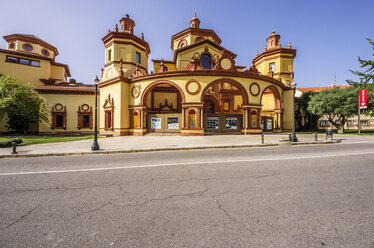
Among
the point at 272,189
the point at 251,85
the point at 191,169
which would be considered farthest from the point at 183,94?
the point at 272,189

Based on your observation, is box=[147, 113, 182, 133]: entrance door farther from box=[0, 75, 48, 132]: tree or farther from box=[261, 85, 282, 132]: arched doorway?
box=[0, 75, 48, 132]: tree

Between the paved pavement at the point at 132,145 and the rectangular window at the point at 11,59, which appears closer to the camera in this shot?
the paved pavement at the point at 132,145

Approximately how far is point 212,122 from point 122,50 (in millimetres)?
17125

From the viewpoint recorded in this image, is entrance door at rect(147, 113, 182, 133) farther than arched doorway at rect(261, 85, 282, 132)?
No

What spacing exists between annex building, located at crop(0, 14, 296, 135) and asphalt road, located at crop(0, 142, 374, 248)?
13.4 meters

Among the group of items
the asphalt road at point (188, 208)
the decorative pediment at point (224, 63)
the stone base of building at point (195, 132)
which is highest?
the decorative pediment at point (224, 63)

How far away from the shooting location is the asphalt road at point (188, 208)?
219cm

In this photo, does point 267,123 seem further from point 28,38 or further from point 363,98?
point 28,38

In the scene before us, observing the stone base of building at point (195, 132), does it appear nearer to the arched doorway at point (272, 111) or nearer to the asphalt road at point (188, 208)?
the arched doorway at point (272, 111)

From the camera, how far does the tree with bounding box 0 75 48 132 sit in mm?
19406

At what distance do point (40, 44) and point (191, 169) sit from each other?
125 ft

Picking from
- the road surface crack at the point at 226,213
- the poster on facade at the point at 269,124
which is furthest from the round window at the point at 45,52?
the poster on facade at the point at 269,124

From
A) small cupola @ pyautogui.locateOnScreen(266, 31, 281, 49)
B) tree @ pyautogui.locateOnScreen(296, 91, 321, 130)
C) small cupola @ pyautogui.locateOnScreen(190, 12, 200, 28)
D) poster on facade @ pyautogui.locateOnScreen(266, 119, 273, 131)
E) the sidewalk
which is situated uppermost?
small cupola @ pyautogui.locateOnScreen(190, 12, 200, 28)

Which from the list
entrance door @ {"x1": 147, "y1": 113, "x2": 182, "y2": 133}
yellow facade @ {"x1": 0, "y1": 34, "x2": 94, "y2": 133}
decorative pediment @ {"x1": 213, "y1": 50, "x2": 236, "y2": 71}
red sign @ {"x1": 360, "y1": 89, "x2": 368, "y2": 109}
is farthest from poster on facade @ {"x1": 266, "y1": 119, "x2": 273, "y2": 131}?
yellow facade @ {"x1": 0, "y1": 34, "x2": 94, "y2": 133}
